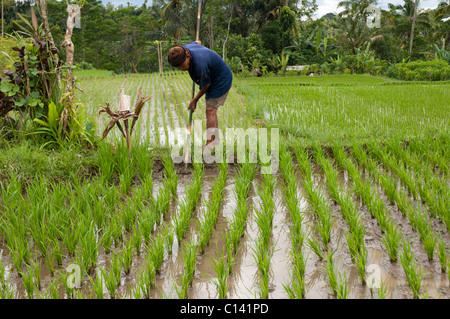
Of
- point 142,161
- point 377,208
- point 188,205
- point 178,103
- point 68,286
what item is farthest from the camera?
point 178,103

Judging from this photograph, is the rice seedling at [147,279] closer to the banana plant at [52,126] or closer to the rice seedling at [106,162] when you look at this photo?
the rice seedling at [106,162]

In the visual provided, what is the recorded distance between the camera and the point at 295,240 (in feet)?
7.54

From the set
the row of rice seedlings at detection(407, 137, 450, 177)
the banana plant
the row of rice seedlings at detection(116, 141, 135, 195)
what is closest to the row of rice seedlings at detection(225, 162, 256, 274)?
the row of rice seedlings at detection(116, 141, 135, 195)

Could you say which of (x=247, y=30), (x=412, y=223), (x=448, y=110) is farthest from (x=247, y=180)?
(x=247, y=30)

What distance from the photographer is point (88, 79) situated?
1217 cm

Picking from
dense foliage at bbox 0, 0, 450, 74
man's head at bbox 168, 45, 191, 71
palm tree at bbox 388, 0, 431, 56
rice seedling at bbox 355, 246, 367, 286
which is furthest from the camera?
palm tree at bbox 388, 0, 431, 56

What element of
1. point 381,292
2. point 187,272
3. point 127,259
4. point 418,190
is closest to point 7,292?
point 127,259

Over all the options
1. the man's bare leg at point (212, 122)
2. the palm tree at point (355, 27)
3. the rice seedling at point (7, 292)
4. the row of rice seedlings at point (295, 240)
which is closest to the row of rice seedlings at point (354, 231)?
the row of rice seedlings at point (295, 240)

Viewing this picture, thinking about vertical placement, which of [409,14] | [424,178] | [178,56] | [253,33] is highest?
[409,14]

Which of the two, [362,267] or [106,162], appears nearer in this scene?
[362,267]

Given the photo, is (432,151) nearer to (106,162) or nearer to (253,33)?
(106,162)

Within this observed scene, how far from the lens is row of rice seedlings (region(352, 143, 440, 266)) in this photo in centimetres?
211

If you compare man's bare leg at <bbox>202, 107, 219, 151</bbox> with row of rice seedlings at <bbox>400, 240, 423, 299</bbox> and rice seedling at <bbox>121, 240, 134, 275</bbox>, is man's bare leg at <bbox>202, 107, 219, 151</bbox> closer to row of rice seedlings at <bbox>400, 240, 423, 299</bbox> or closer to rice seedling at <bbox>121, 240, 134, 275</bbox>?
rice seedling at <bbox>121, 240, 134, 275</bbox>

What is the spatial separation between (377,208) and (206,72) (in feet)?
5.67
